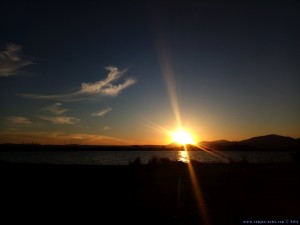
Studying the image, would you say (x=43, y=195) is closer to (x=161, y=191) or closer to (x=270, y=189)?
(x=161, y=191)

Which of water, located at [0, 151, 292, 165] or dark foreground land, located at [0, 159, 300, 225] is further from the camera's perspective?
water, located at [0, 151, 292, 165]

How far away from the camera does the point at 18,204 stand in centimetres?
1330

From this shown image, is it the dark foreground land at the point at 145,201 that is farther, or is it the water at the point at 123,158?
the water at the point at 123,158

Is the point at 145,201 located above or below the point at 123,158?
below

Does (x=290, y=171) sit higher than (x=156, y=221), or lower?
higher

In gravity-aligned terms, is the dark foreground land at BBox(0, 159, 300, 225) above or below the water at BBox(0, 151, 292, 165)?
below

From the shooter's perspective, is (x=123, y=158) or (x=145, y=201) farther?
(x=123, y=158)

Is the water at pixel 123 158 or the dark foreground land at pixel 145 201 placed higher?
the water at pixel 123 158

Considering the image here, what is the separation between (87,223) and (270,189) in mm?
11459

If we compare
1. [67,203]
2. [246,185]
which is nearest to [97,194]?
[67,203]

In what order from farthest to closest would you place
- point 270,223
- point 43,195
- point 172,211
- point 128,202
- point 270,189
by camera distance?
point 270,189 < point 43,195 < point 128,202 < point 172,211 < point 270,223

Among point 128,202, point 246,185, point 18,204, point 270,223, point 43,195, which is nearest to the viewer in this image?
point 270,223

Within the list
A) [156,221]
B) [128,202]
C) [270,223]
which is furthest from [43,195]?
[270,223]

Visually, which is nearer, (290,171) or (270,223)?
(270,223)
